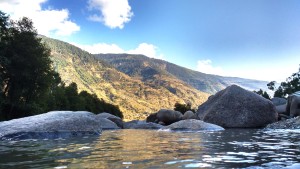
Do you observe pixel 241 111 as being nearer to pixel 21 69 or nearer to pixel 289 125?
pixel 289 125

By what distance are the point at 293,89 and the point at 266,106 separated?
2711 inches

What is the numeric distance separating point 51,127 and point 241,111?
43.5ft

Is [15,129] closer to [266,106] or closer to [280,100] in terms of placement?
[266,106]

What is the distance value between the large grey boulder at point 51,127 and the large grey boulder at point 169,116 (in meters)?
24.7

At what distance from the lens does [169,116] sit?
39906 millimetres

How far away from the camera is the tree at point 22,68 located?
31141 millimetres

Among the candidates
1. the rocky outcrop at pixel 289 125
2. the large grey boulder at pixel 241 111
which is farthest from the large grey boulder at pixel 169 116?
the rocky outcrop at pixel 289 125

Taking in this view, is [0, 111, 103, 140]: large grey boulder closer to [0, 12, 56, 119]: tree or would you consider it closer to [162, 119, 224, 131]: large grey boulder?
[162, 119, 224, 131]: large grey boulder

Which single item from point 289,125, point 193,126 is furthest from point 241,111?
point 193,126

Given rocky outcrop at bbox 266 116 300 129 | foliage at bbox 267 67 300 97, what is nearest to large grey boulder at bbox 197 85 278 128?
rocky outcrop at bbox 266 116 300 129

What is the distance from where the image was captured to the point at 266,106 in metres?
21.9

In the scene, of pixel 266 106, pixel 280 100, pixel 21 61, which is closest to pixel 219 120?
pixel 266 106

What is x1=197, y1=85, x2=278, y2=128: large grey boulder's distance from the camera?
2152 centimetres

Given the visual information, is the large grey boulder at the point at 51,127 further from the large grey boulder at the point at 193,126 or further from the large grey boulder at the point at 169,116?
the large grey boulder at the point at 169,116
